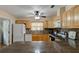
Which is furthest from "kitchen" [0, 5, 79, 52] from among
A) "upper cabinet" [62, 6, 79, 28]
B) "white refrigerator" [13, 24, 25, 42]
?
"white refrigerator" [13, 24, 25, 42]

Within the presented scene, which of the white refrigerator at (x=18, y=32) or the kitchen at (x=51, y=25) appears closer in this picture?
the kitchen at (x=51, y=25)

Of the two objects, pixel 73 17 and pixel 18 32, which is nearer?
pixel 73 17

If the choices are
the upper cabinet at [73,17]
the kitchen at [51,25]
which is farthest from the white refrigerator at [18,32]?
the upper cabinet at [73,17]

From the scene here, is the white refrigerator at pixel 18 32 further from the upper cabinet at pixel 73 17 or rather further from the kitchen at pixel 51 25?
the upper cabinet at pixel 73 17

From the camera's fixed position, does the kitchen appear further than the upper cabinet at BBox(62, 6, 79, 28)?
Yes

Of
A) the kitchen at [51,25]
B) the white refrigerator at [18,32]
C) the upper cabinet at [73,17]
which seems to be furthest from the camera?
the white refrigerator at [18,32]

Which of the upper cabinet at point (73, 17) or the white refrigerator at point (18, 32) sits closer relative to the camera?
the upper cabinet at point (73, 17)

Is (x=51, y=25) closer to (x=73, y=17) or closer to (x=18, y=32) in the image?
(x=73, y=17)

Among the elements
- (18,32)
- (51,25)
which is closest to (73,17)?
(51,25)

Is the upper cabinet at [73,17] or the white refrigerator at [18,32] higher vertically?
the upper cabinet at [73,17]

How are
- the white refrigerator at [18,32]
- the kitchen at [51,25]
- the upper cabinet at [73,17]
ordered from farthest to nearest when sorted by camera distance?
the white refrigerator at [18,32]
the kitchen at [51,25]
the upper cabinet at [73,17]

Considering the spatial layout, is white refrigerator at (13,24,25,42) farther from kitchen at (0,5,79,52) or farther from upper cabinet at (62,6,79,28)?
upper cabinet at (62,6,79,28)
